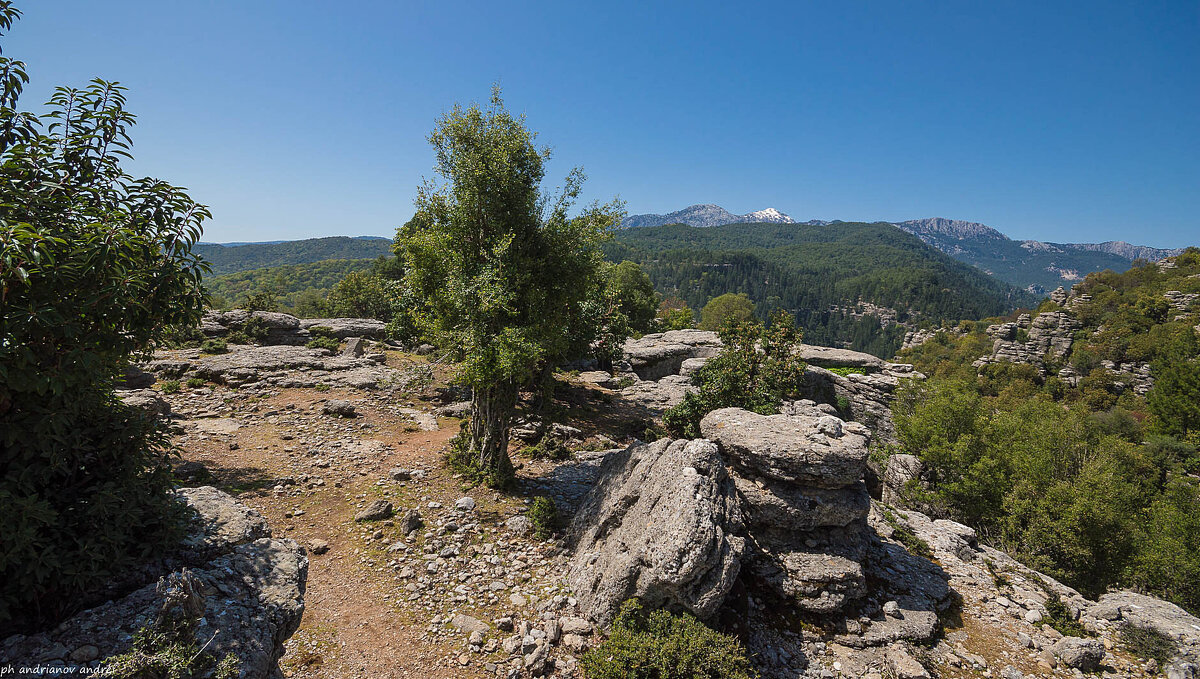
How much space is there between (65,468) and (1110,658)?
79.2 ft

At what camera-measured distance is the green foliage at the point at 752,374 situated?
18578mm

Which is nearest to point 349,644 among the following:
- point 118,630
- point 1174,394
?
point 118,630

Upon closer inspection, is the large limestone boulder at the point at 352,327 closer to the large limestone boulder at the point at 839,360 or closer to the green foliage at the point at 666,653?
the green foliage at the point at 666,653

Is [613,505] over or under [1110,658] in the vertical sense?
over

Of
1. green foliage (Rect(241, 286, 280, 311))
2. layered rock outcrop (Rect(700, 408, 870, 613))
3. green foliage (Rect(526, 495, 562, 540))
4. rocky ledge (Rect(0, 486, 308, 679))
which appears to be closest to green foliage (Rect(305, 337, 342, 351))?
green foliage (Rect(241, 286, 280, 311))

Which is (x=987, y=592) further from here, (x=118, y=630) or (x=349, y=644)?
(x=118, y=630)

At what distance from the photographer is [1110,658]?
41.1 ft

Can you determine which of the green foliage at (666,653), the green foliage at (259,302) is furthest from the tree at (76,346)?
the green foliage at (259,302)

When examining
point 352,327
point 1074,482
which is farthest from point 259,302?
point 1074,482

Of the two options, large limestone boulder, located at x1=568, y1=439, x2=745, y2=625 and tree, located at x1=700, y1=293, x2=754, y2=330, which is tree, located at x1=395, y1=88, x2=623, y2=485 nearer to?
large limestone boulder, located at x1=568, y1=439, x2=745, y2=625

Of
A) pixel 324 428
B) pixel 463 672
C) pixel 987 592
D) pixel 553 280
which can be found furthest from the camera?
pixel 324 428

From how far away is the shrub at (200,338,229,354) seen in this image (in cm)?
2883

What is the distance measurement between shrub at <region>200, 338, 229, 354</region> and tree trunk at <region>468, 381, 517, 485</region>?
2447 centimetres

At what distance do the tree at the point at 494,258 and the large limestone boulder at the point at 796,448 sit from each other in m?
6.61
